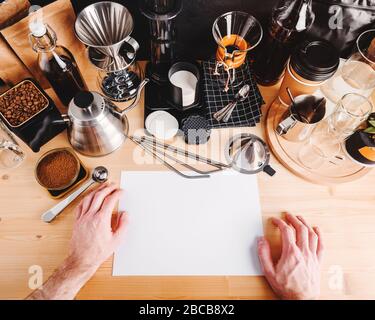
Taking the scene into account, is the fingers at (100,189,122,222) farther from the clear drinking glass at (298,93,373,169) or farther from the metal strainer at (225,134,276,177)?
the clear drinking glass at (298,93,373,169)

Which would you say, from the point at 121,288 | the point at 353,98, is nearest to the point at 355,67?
the point at 353,98

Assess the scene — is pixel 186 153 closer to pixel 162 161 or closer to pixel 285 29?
pixel 162 161

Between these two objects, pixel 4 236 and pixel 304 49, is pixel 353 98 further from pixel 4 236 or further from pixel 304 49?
pixel 4 236

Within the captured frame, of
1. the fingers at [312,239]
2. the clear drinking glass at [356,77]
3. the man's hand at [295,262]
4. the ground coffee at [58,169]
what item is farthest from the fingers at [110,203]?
the clear drinking glass at [356,77]

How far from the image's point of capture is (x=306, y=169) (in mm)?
868

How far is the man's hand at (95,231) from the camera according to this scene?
752mm

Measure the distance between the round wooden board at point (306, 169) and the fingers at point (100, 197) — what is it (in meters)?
0.44

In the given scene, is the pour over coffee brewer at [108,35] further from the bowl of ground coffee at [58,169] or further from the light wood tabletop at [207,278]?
A: the bowl of ground coffee at [58,169]

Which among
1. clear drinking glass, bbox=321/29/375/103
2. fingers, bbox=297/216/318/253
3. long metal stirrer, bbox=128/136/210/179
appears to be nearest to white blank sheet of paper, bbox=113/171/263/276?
long metal stirrer, bbox=128/136/210/179

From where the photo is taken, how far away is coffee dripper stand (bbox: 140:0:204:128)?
819 millimetres

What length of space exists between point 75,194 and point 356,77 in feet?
2.82
